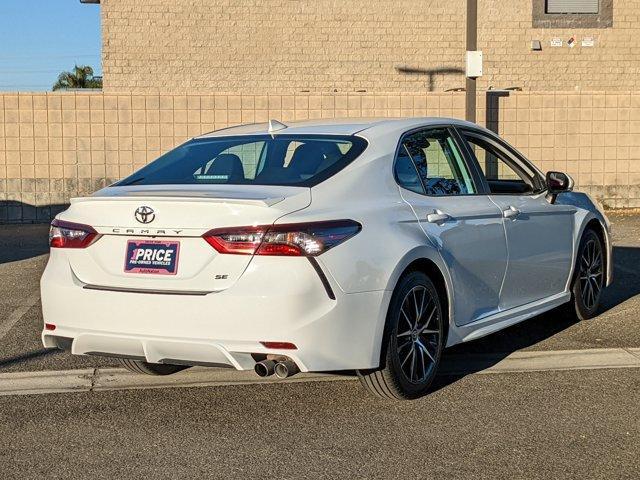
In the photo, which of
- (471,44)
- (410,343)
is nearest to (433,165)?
(410,343)

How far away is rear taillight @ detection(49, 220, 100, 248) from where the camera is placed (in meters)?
5.41

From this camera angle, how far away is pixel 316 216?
202 inches

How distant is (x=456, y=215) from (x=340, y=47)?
16.6 meters

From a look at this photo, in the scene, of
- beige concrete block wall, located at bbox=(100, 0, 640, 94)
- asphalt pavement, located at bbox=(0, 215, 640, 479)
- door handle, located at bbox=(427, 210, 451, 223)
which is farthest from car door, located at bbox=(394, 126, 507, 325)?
beige concrete block wall, located at bbox=(100, 0, 640, 94)

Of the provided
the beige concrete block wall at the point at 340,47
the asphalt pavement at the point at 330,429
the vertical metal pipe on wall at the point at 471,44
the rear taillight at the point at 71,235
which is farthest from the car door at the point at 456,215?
the beige concrete block wall at the point at 340,47

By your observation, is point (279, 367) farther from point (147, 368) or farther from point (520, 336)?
point (520, 336)

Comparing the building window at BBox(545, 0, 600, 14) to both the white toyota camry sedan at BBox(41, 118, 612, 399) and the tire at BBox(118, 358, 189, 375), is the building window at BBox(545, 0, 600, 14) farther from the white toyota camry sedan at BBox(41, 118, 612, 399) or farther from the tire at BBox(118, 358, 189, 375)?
the tire at BBox(118, 358, 189, 375)

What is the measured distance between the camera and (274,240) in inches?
197

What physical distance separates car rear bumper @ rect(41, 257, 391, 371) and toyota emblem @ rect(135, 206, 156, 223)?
35cm

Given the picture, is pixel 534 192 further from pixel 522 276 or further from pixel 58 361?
pixel 58 361

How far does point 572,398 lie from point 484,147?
2.05 m

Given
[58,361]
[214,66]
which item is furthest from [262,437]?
[214,66]

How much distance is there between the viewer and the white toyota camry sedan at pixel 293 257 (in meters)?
5.04

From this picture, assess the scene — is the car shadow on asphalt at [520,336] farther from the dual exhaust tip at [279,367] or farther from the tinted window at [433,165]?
the dual exhaust tip at [279,367]
